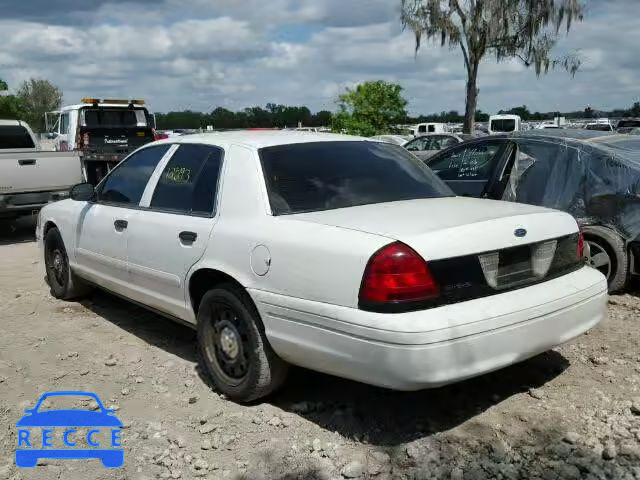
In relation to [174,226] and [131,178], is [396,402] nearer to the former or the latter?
[174,226]

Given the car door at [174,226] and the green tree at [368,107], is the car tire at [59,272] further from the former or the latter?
the green tree at [368,107]

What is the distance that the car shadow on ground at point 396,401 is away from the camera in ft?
12.0

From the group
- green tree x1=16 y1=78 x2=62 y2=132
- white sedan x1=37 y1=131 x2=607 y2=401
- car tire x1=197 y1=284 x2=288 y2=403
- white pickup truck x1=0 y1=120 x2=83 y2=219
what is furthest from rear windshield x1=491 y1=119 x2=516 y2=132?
green tree x1=16 y1=78 x2=62 y2=132

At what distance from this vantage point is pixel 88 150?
1534 centimetres

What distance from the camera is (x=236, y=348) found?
13.1 feet

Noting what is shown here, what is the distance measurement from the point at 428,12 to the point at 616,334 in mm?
20940

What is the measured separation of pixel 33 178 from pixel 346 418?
796 cm

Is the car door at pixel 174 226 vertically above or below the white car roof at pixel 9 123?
below

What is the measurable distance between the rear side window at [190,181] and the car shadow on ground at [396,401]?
1.14m

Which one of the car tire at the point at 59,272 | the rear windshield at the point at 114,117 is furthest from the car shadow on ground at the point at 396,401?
the rear windshield at the point at 114,117

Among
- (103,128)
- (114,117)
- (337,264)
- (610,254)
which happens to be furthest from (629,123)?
(337,264)

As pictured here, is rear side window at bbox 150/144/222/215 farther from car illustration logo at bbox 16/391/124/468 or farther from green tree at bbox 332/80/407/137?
green tree at bbox 332/80/407/137

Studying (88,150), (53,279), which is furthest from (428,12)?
(53,279)

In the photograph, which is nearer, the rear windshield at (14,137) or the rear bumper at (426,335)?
the rear bumper at (426,335)
